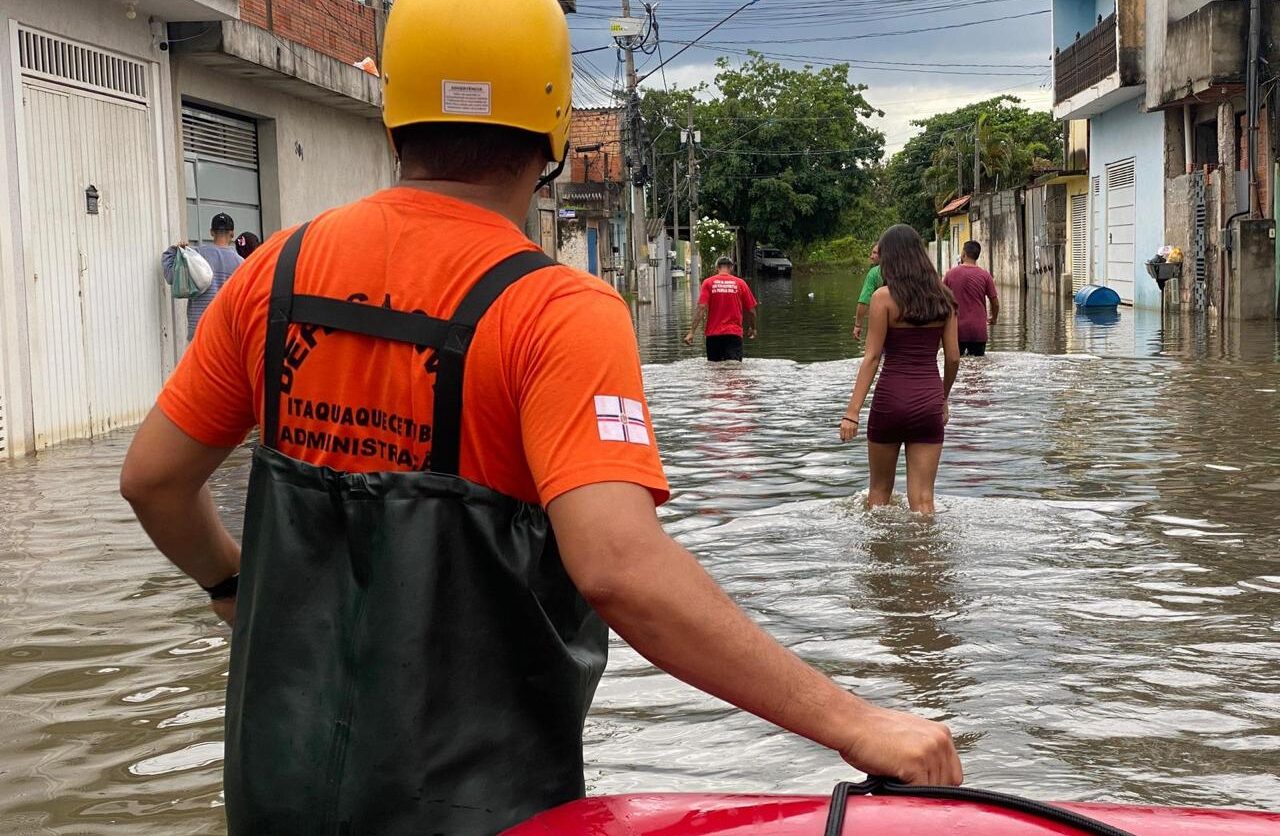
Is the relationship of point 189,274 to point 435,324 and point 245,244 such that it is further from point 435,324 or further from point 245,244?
point 435,324

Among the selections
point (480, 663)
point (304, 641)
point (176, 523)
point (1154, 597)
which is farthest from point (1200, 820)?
point (1154, 597)

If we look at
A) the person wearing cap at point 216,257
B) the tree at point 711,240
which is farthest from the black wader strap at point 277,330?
the tree at point 711,240

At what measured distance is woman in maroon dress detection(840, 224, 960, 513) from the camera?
8.24m

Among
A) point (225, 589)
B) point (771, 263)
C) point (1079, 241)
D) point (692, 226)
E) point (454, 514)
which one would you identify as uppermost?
point (692, 226)

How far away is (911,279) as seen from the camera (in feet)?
27.1

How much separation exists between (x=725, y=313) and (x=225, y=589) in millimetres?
17034

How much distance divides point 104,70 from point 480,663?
A: 42.0ft

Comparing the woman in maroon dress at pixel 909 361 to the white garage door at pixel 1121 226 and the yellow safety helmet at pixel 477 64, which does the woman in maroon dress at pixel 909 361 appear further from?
the white garage door at pixel 1121 226

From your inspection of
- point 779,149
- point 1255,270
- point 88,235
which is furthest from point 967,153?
point 88,235

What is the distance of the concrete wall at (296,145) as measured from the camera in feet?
53.4

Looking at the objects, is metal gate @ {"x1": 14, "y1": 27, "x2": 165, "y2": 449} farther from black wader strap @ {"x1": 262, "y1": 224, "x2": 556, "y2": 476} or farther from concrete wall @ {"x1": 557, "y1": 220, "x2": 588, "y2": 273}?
concrete wall @ {"x1": 557, "y1": 220, "x2": 588, "y2": 273}

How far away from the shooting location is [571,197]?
55594 millimetres

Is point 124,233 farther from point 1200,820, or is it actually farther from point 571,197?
point 571,197

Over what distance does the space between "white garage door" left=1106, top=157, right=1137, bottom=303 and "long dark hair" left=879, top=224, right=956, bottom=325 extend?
2645cm
